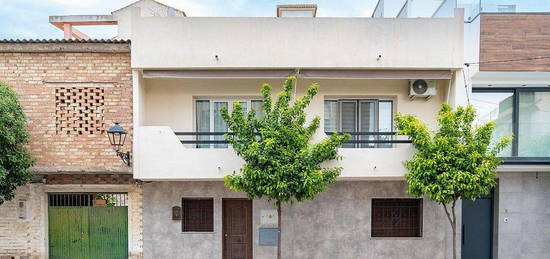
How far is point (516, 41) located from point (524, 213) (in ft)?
13.8

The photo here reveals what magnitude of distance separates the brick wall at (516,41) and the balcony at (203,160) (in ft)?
9.39

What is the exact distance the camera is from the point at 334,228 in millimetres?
7715

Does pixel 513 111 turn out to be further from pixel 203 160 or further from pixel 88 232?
pixel 88 232

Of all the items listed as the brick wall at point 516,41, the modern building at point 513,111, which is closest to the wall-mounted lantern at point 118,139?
the modern building at point 513,111

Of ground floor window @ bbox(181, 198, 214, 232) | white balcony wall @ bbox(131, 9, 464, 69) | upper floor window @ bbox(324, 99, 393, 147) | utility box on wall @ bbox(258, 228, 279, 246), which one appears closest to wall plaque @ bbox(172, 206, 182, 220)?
ground floor window @ bbox(181, 198, 214, 232)

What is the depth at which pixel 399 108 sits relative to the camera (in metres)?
7.74

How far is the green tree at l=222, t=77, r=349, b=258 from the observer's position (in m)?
5.86

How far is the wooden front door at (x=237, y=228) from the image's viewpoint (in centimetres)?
783

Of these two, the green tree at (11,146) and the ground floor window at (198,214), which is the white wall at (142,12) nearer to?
the green tree at (11,146)

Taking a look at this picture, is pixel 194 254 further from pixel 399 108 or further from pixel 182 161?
pixel 399 108

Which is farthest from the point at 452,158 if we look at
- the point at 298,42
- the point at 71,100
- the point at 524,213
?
the point at 71,100

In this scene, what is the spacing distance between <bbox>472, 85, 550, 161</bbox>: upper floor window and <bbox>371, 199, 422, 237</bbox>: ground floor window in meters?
2.61

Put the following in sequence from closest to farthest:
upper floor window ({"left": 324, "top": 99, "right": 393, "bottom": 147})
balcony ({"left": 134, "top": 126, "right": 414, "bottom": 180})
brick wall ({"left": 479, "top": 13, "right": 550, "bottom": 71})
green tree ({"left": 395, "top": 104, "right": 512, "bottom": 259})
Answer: green tree ({"left": 395, "top": 104, "right": 512, "bottom": 259})
balcony ({"left": 134, "top": 126, "right": 414, "bottom": 180})
brick wall ({"left": 479, "top": 13, "right": 550, "bottom": 71})
upper floor window ({"left": 324, "top": 99, "right": 393, "bottom": 147})

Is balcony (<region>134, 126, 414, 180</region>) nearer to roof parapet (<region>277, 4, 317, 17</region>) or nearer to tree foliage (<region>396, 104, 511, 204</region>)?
tree foliage (<region>396, 104, 511, 204</region>)
